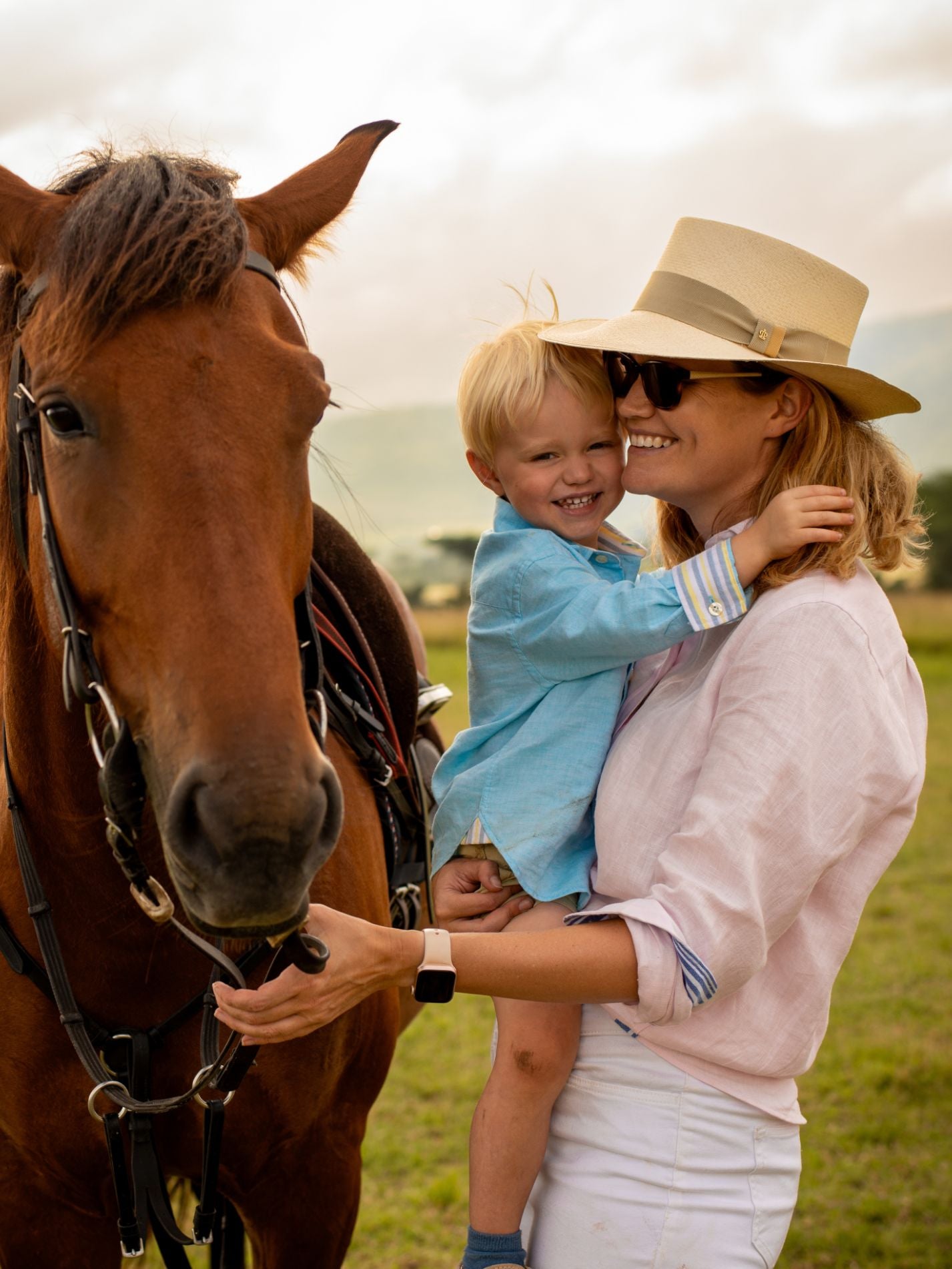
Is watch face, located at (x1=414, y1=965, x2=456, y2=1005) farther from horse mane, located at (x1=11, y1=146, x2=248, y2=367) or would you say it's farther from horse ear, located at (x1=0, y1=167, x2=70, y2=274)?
horse ear, located at (x1=0, y1=167, x2=70, y2=274)

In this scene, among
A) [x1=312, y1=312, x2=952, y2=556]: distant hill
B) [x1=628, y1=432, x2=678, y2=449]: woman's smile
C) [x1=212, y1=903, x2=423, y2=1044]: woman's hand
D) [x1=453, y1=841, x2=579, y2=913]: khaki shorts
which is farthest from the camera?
[x1=312, y1=312, x2=952, y2=556]: distant hill

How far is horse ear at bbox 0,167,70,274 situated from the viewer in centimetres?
163

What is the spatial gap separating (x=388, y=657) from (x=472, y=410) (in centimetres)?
81

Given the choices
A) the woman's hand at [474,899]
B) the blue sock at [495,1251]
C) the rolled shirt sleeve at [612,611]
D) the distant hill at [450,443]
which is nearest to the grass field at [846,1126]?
the blue sock at [495,1251]

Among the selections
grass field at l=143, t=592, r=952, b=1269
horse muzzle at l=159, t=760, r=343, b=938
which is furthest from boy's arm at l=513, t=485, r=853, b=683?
grass field at l=143, t=592, r=952, b=1269

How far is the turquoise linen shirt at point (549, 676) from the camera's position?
1.88 m

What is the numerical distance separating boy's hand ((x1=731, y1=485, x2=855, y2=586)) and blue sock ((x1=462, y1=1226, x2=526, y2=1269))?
1.19 meters

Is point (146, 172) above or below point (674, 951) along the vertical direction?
above

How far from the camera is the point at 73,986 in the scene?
192 cm

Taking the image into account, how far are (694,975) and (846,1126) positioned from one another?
11.2ft

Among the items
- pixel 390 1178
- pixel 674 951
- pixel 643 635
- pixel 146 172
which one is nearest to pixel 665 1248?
pixel 674 951

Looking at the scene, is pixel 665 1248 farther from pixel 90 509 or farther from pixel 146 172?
pixel 146 172

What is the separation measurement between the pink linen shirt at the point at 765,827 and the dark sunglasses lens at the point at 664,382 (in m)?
0.39

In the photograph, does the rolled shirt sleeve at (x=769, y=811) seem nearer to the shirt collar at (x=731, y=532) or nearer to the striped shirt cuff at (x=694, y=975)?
the striped shirt cuff at (x=694, y=975)
